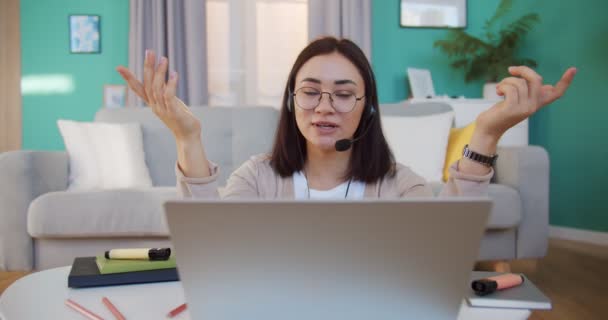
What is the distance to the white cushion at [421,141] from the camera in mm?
2426

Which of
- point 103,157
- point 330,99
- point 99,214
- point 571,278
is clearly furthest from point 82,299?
point 571,278

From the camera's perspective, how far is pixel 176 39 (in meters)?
3.63

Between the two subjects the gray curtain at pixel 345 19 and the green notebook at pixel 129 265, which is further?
the gray curtain at pixel 345 19

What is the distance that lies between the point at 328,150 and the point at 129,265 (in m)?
0.45

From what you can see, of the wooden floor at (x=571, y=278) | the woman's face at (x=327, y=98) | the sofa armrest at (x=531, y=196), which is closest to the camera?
the woman's face at (x=327, y=98)

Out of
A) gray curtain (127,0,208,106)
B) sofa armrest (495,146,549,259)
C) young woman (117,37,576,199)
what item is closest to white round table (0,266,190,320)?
young woman (117,37,576,199)

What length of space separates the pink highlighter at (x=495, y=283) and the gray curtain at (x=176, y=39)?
314 centimetres

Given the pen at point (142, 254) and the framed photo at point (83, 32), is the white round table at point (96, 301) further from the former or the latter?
the framed photo at point (83, 32)

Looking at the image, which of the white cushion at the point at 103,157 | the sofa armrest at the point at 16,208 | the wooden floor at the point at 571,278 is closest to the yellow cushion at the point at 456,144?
the wooden floor at the point at 571,278

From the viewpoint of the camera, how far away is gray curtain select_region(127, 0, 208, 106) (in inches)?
141

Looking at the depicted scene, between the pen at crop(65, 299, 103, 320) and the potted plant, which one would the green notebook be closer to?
the pen at crop(65, 299, 103, 320)

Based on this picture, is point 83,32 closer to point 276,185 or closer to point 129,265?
point 276,185

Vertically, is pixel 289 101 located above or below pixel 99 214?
above

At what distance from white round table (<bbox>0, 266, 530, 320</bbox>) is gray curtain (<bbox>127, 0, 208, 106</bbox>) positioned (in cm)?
292
